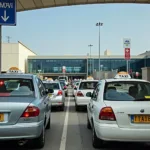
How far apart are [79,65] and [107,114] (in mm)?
103357

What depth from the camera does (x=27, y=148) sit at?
7.51m

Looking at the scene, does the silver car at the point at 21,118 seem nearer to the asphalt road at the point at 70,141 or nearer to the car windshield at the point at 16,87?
the car windshield at the point at 16,87

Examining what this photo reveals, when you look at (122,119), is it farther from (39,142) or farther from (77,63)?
(77,63)

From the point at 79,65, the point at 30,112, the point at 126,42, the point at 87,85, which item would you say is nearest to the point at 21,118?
the point at 30,112

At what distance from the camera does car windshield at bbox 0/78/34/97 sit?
7.55 meters

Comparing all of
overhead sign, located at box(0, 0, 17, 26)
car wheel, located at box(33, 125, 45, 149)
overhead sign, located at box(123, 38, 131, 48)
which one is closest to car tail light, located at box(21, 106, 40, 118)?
car wheel, located at box(33, 125, 45, 149)

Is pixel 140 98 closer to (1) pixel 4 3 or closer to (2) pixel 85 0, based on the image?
(1) pixel 4 3

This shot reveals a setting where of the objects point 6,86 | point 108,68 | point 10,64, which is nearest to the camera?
point 6,86

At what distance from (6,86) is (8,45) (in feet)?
286

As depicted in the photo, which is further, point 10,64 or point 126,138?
point 10,64

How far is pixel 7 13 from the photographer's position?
42.3 feet

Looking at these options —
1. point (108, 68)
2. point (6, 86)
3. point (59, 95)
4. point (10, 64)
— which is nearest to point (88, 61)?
point (108, 68)

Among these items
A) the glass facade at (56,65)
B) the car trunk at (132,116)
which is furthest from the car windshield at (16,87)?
the glass facade at (56,65)

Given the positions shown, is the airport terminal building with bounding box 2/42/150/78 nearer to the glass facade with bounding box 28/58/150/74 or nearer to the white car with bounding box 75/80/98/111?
the glass facade with bounding box 28/58/150/74
